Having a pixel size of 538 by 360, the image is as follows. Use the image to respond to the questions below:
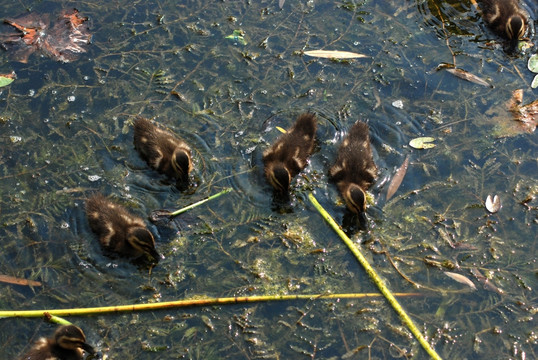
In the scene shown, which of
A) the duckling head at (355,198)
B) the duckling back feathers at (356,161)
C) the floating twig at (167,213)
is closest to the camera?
the duckling head at (355,198)

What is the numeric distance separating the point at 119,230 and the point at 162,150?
0.86 m

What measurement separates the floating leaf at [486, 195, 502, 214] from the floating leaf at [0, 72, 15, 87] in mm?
4366

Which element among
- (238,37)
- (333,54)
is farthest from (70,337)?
(333,54)

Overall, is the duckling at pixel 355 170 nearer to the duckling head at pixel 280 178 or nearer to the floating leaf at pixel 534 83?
the duckling head at pixel 280 178

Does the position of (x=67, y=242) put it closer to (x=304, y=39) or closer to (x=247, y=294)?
(x=247, y=294)

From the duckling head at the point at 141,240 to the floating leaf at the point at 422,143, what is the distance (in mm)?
2368

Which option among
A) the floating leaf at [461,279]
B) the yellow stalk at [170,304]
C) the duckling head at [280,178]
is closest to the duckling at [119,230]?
the yellow stalk at [170,304]

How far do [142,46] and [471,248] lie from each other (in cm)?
363

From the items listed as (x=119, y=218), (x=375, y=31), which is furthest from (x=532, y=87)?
(x=119, y=218)

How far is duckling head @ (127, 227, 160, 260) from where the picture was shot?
181 inches

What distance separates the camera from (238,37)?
6.42m

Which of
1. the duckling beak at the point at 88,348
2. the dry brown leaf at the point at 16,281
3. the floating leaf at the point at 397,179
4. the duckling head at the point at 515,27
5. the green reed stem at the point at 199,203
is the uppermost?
the duckling head at the point at 515,27

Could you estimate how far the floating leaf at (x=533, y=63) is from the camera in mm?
6207

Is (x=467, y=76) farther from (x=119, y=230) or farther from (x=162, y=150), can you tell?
(x=119, y=230)
